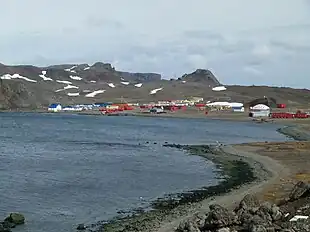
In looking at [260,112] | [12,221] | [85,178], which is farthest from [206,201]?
[260,112]

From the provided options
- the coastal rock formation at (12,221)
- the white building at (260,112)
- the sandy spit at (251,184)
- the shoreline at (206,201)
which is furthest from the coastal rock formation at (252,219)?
the white building at (260,112)

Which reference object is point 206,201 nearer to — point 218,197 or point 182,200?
point 218,197

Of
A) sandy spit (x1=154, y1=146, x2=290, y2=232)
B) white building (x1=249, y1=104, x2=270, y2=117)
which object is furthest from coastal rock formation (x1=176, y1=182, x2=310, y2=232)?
white building (x1=249, y1=104, x2=270, y2=117)

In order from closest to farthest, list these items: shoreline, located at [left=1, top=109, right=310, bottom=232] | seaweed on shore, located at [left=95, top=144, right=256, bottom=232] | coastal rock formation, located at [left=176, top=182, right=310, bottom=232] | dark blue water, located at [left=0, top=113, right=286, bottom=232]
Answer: coastal rock formation, located at [left=176, top=182, right=310, bottom=232] → shoreline, located at [left=1, top=109, right=310, bottom=232] → seaweed on shore, located at [left=95, top=144, right=256, bottom=232] → dark blue water, located at [left=0, top=113, right=286, bottom=232]

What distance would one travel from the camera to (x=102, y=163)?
4459 cm

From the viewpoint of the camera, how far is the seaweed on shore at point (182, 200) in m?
22.5

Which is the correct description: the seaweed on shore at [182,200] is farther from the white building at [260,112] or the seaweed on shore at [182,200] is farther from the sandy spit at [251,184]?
the white building at [260,112]

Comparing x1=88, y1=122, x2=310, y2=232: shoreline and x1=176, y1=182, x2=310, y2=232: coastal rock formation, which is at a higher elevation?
x1=176, y1=182, x2=310, y2=232: coastal rock formation

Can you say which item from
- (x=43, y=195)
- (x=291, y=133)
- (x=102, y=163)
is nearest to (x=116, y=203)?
(x=43, y=195)

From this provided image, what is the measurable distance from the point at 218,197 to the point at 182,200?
5.93 ft

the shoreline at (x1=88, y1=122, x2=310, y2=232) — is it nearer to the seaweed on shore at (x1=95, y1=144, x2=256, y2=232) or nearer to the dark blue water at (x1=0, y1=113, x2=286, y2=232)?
the seaweed on shore at (x1=95, y1=144, x2=256, y2=232)

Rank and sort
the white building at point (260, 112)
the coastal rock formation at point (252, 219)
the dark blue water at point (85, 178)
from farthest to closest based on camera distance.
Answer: the white building at point (260, 112), the dark blue water at point (85, 178), the coastal rock formation at point (252, 219)

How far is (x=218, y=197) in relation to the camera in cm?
2791

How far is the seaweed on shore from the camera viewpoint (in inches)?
886
